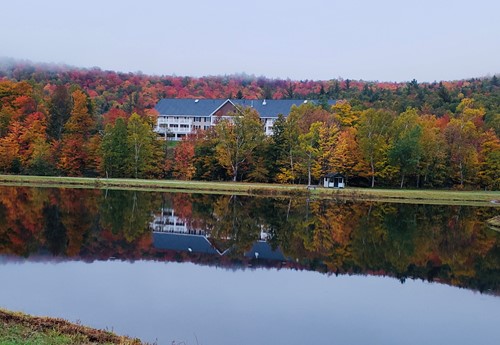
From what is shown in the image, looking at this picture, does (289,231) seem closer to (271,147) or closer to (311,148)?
(311,148)

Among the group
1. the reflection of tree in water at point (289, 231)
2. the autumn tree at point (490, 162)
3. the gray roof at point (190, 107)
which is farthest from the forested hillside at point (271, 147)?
the gray roof at point (190, 107)

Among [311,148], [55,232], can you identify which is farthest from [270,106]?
[55,232]

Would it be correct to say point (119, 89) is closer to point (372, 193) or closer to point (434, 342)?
point (372, 193)

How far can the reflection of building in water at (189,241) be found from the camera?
26008 millimetres

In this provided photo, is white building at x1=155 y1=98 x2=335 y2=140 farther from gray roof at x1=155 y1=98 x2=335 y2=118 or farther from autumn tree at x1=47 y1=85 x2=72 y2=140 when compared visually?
autumn tree at x1=47 y1=85 x2=72 y2=140

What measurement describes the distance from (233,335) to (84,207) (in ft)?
89.4

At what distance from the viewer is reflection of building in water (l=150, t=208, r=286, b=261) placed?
26008 mm

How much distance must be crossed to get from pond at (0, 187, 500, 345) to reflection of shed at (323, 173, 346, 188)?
23.4m

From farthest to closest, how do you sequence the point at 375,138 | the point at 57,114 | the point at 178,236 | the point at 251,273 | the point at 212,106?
the point at 212,106, the point at 57,114, the point at 375,138, the point at 178,236, the point at 251,273

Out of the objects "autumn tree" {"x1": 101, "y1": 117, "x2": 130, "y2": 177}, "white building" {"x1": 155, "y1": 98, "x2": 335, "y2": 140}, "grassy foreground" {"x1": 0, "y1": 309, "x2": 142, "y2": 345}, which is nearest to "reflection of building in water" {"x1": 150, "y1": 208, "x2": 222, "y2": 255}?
"grassy foreground" {"x1": 0, "y1": 309, "x2": 142, "y2": 345}

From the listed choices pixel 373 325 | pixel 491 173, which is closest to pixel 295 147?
pixel 491 173

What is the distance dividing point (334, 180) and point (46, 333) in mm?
54894

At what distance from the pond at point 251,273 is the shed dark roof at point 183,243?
0.10 metres

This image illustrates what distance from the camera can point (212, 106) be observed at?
97500 mm
